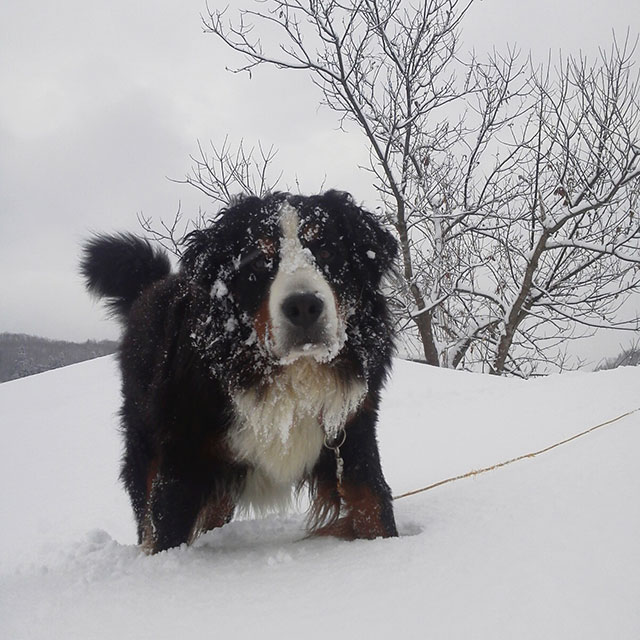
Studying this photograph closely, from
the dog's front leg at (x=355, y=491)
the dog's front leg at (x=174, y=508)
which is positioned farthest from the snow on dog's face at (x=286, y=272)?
the dog's front leg at (x=174, y=508)

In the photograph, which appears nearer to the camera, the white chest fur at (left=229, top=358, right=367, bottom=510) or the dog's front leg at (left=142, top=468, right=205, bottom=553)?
the dog's front leg at (left=142, top=468, right=205, bottom=553)

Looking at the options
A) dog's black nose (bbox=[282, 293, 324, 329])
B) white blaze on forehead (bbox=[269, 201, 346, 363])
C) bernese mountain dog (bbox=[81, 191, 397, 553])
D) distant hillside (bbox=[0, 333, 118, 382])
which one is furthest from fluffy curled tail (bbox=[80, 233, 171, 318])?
distant hillside (bbox=[0, 333, 118, 382])

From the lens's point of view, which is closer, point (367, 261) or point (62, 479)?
point (367, 261)

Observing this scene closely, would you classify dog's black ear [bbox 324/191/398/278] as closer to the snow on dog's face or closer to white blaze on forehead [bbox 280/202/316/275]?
the snow on dog's face

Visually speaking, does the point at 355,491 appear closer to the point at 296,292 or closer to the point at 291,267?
the point at 296,292

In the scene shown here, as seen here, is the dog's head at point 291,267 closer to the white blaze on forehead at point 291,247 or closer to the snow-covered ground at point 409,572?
the white blaze on forehead at point 291,247

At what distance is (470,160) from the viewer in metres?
14.8

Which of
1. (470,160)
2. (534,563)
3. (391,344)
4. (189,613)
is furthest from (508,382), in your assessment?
(470,160)

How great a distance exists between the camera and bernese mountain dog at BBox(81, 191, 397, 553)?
2.37 metres

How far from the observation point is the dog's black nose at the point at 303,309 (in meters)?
2.23

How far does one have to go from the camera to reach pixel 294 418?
8.39ft

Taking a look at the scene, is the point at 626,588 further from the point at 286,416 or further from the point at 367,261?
the point at 367,261

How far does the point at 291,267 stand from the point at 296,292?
0.61ft

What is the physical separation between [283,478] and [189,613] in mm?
1057
